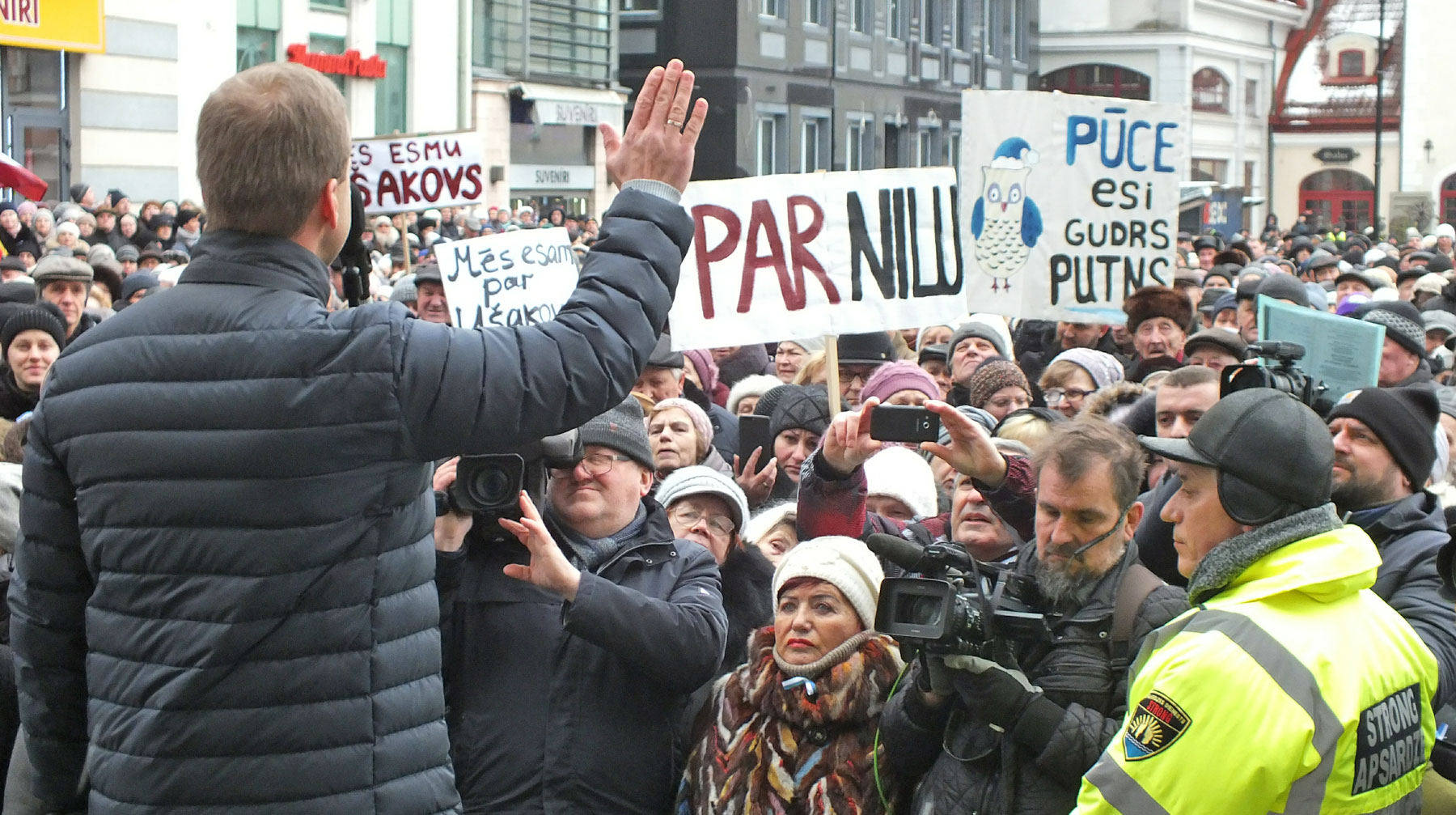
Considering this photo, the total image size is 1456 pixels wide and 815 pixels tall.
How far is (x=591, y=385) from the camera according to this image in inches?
96.2

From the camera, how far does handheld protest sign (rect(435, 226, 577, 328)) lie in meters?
7.51

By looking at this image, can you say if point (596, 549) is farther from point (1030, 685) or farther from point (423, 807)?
point (423, 807)

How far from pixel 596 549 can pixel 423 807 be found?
1577 millimetres

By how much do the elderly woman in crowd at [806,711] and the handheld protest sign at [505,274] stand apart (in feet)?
12.0

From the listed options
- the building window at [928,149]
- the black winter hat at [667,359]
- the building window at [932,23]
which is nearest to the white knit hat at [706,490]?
the black winter hat at [667,359]

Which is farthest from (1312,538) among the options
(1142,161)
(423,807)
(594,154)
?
(594,154)

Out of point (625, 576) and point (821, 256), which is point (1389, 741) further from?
point (821, 256)

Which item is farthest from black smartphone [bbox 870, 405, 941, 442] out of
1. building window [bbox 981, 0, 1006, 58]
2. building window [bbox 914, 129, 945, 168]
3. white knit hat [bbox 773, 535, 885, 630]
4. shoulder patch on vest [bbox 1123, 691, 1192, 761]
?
building window [bbox 981, 0, 1006, 58]

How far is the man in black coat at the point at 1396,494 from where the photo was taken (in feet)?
12.9

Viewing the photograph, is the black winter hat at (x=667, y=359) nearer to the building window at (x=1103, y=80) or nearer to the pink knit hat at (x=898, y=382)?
the pink knit hat at (x=898, y=382)

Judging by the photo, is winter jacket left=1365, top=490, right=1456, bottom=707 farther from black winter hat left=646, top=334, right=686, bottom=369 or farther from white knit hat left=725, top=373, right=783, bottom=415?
white knit hat left=725, top=373, right=783, bottom=415

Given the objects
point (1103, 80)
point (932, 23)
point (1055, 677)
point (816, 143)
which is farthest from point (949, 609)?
point (1103, 80)

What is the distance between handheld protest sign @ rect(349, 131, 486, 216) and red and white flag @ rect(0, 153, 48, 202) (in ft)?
6.85

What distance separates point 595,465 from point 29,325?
443cm
